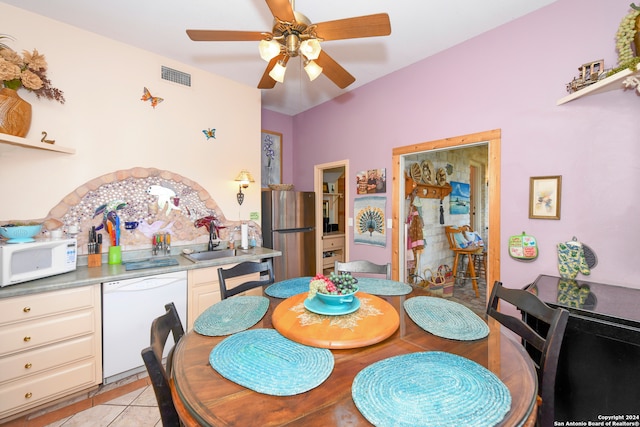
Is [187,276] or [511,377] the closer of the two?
[511,377]

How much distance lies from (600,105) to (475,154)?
12.2 feet

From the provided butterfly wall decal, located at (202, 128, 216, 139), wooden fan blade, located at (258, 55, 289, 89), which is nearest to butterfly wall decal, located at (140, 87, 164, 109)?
butterfly wall decal, located at (202, 128, 216, 139)

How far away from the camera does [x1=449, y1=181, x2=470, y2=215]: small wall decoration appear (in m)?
4.70

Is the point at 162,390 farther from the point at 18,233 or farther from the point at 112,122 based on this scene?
the point at 112,122

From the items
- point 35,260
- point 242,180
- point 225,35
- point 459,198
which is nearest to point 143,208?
point 35,260

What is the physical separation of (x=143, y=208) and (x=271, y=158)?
2100 mm

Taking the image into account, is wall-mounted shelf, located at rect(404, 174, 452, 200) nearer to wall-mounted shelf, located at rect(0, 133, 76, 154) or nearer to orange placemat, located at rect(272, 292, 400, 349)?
orange placemat, located at rect(272, 292, 400, 349)

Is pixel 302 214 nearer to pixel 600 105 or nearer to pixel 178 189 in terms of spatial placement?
pixel 178 189

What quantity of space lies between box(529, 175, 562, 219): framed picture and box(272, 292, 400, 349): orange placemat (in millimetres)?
1507

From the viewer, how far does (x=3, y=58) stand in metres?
1.91

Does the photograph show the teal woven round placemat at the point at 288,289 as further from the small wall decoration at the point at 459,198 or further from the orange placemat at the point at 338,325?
the small wall decoration at the point at 459,198

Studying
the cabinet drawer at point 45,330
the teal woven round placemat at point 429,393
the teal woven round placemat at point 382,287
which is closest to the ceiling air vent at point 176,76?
the cabinet drawer at point 45,330

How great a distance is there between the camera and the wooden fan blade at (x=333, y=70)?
5.87ft

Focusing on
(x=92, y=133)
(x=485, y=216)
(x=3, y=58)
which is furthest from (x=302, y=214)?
→ (x=485, y=216)
